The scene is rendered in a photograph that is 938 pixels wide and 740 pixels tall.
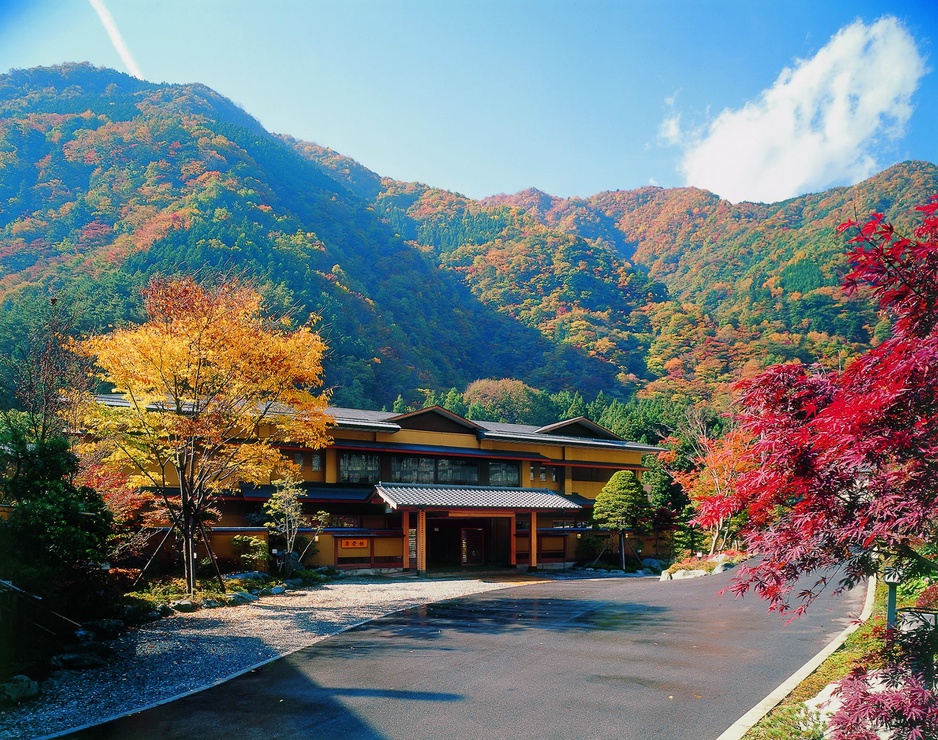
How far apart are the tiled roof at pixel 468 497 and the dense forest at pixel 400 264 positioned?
72.8 ft

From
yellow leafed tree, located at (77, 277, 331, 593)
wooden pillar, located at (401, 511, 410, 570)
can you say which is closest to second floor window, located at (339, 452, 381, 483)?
wooden pillar, located at (401, 511, 410, 570)

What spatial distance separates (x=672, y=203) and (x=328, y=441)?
126368 millimetres

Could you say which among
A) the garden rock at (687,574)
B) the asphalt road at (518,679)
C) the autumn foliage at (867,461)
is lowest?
the garden rock at (687,574)

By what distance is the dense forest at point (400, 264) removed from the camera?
199 feet

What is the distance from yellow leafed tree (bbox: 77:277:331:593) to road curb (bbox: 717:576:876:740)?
12.8 metres

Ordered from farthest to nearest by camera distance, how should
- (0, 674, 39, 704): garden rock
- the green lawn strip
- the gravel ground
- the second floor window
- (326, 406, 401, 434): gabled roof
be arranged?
1. the second floor window
2. (326, 406, 401, 434): gabled roof
3. (0, 674, 39, 704): garden rock
4. the gravel ground
5. the green lawn strip

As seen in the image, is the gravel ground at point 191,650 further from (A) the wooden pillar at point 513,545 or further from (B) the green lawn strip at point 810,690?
(A) the wooden pillar at point 513,545

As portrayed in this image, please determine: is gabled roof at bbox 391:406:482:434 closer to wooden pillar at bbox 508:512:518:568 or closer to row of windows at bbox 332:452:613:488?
row of windows at bbox 332:452:613:488

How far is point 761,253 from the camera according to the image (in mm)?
90750

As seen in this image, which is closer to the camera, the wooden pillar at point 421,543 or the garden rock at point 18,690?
the garden rock at point 18,690

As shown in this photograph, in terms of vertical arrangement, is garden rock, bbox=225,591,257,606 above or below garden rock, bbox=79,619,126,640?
below

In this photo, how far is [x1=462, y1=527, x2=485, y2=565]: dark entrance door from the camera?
30875mm

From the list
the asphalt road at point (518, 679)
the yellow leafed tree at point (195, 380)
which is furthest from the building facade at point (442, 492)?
the asphalt road at point (518, 679)

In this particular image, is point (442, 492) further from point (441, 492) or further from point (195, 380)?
point (195, 380)
